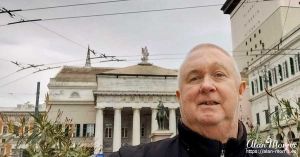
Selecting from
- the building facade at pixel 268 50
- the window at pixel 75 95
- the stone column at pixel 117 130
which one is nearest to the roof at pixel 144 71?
the stone column at pixel 117 130

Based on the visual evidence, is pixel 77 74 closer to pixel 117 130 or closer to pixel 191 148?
pixel 117 130

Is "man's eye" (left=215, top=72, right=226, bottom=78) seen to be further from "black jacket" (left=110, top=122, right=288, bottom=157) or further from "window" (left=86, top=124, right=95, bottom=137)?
"window" (left=86, top=124, right=95, bottom=137)

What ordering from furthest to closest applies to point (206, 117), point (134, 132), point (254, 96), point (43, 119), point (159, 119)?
point (134, 132), point (254, 96), point (159, 119), point (43, 119), point (206, 117)

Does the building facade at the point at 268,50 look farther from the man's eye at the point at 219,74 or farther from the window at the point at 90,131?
the window at the point at 90,131

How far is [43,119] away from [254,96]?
30891 mm

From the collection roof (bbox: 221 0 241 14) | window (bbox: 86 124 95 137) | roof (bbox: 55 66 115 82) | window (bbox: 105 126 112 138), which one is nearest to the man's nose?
window (bbox: 86 124 95 137)

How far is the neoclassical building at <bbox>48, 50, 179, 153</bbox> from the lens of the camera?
4919 cm

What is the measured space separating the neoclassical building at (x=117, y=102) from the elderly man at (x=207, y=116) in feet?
144

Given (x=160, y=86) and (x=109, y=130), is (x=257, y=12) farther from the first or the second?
(x=109, y=130)

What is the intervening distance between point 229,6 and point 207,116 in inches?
2581

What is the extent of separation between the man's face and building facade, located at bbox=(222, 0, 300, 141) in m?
6.61

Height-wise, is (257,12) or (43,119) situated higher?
(257,12)

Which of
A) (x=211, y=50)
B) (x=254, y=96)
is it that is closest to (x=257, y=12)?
(x=254, y=96)

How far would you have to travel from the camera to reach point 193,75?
1.95 meters
